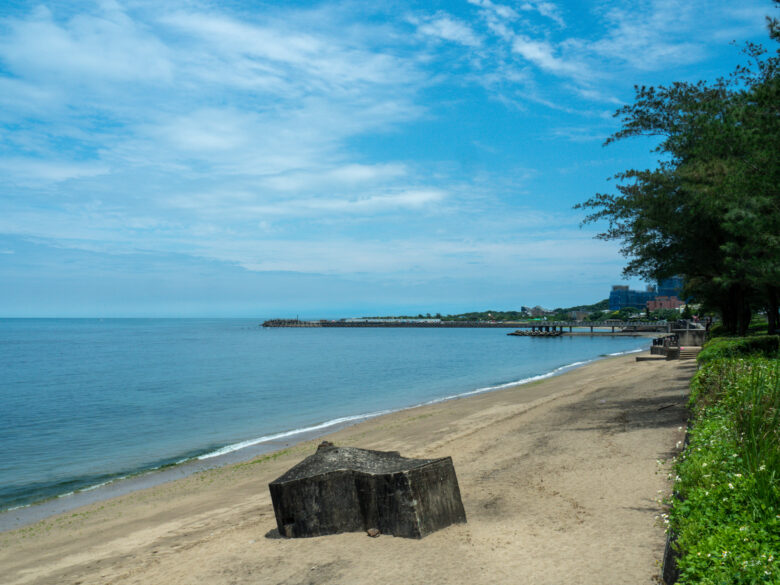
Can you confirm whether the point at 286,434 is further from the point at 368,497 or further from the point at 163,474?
the point at 368,497

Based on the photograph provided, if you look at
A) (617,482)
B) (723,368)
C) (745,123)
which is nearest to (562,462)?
(617,482)

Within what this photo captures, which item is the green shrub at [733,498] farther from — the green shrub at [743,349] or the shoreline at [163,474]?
the shoreline at [163,474]

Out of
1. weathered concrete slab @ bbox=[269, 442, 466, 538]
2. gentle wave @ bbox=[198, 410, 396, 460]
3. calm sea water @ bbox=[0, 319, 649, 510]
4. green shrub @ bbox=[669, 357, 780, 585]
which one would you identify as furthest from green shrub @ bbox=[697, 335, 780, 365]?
calm sea water @ bbox=[0, 319, 649, 510]

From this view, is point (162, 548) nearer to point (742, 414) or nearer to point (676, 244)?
Answer: point (742, 414)

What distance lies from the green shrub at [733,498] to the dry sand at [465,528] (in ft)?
3.76

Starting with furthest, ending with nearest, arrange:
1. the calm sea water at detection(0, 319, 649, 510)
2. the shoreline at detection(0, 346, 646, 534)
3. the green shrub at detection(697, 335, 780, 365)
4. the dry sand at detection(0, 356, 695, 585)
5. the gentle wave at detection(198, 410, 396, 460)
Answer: the gentle wave at detection(198, 410, 396, 460) → the calm sea water at detection(0, 319, 649, 510) → the green shrub at detection(697, 335, 780, 365) → the shoreline at detection(0, 346, 646, 534) → the dry sand at detection(0, 356, 695, 585)

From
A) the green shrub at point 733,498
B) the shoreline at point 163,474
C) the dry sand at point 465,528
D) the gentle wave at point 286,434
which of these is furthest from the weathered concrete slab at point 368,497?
the gentle wave at point 286,434

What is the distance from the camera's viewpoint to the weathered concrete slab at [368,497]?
24.1 ft

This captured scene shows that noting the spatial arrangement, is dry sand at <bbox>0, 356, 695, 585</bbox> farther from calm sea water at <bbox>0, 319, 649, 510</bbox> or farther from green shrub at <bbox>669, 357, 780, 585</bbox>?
calm sea water at <bbox>0, 319, 649, 510</bbox>

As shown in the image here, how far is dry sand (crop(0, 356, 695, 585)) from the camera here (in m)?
6.52

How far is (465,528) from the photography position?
25.2 feet

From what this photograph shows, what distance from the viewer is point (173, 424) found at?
1099 inches

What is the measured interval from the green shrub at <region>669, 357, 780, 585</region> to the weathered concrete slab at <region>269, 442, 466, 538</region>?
2.84 m

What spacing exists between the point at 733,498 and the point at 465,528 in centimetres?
367
